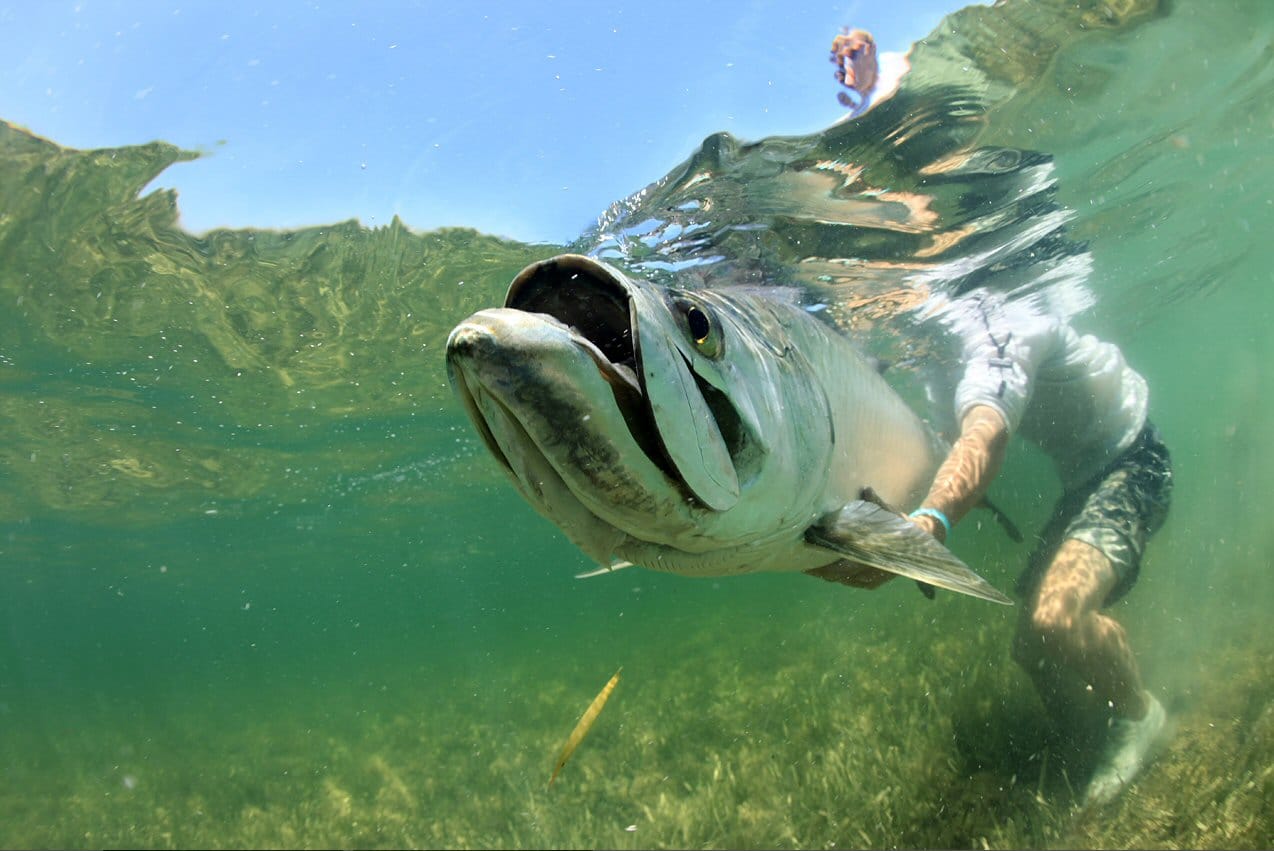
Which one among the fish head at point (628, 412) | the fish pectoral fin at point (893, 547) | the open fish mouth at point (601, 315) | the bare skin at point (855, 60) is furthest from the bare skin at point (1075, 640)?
the open fish mouth at point (601, 315)

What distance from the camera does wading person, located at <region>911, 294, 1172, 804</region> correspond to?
5613 millimetres

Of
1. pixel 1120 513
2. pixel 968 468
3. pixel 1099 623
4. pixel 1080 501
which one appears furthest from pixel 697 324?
pixel 1080 501

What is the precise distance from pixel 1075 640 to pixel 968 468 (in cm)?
233

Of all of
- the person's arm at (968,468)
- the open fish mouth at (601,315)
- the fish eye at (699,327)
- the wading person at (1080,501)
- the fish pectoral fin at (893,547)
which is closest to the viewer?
the open fish mouth at (601,315)

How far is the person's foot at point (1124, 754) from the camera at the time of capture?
18.5ft

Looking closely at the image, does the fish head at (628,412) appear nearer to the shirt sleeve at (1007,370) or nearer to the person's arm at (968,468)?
the person's arm at (968,468)

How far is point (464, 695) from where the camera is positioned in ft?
75.5

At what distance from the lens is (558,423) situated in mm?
1487

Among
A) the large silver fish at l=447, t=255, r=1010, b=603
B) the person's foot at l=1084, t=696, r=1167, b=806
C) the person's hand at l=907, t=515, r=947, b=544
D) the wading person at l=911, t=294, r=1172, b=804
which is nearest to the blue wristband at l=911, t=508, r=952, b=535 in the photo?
the person's hand at l=907, t=515, r=947, b=544

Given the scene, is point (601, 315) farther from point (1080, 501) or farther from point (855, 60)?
point (1080, 501)

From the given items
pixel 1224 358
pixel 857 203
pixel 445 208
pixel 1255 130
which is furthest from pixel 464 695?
pixel 1224 358

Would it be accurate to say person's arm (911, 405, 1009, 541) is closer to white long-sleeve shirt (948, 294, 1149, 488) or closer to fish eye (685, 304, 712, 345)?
white long-sleeve shirt (948, 294, 1149, 488)

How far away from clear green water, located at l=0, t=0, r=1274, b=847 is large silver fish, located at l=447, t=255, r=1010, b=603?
4533 mm

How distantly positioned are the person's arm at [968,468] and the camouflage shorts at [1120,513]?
78.4 inches
